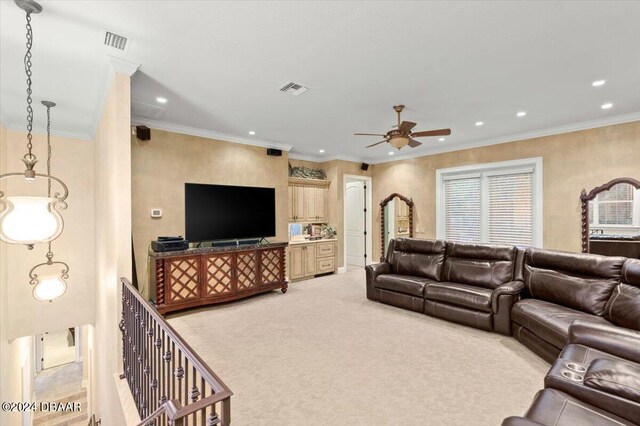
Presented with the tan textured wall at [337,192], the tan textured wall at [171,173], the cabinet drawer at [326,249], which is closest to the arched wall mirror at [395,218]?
the tan textured wall at [337,192]

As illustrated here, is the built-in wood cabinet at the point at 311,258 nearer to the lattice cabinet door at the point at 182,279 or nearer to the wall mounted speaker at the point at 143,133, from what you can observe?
the lattice cabinet door at the point at 182,279

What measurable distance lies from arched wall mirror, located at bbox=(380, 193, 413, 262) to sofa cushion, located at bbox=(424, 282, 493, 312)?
116 inches

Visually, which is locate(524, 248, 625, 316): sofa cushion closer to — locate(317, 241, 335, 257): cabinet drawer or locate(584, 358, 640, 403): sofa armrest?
locate(584, 358, 640, 403): sofa armrest

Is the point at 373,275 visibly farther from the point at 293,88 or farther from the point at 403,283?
the point at 293,88

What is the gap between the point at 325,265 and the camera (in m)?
6.86

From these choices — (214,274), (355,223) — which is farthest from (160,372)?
(355,223)

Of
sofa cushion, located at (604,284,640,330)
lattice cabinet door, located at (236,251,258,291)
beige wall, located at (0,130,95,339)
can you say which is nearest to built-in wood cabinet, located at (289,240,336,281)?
lattice cabinet door, located at (236,251,258,291)

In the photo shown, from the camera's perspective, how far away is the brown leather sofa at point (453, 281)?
139 inches

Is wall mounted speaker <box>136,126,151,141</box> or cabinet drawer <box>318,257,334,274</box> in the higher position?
wall mounted speaker <box>136,126,151,141</box>

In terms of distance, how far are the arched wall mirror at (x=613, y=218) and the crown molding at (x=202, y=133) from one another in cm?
545

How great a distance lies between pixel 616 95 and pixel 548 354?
3.34 meters

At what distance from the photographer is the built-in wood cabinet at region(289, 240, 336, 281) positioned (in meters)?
6.27

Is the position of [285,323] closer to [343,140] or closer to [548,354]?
[548,354]

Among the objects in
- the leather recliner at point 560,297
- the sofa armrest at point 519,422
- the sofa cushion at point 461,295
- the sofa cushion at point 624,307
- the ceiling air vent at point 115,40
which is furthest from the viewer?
the sofa cushion at point 461,295
